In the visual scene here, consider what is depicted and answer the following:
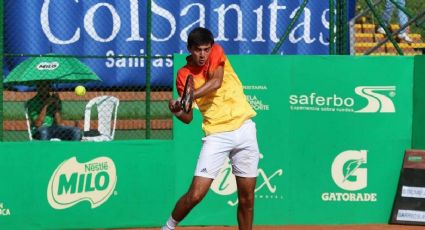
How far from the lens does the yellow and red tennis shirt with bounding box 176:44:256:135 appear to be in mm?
8297

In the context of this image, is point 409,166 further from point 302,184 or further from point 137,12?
point 137,12

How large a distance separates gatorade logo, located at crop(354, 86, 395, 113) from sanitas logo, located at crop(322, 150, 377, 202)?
50cm

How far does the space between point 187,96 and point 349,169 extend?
363cm

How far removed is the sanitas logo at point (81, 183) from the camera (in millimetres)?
10273

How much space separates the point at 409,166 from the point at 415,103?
720mm

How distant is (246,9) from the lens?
43.3 ft

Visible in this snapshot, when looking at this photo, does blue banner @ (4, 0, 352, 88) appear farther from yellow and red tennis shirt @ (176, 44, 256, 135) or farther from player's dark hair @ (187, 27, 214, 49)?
player's dark hair @ (187, 27, 214, 49)

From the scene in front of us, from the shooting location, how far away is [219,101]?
8328 millimetres

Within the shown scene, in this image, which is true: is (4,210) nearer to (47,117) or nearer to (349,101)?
(47,117)

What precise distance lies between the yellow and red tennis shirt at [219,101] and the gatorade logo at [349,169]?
2823 mm

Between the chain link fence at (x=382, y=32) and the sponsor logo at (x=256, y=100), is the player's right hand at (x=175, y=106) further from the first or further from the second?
the chain link fence at (x=382, y=32)

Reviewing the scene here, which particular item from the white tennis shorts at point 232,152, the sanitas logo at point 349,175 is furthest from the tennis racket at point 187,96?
the sanitas logo at point 349,175


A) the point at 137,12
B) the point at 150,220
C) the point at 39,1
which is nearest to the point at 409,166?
the point at 150,220

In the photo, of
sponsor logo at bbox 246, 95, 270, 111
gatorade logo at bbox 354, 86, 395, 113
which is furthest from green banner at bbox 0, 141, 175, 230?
gatorade logo at bbox 354, 86, 395, 113
